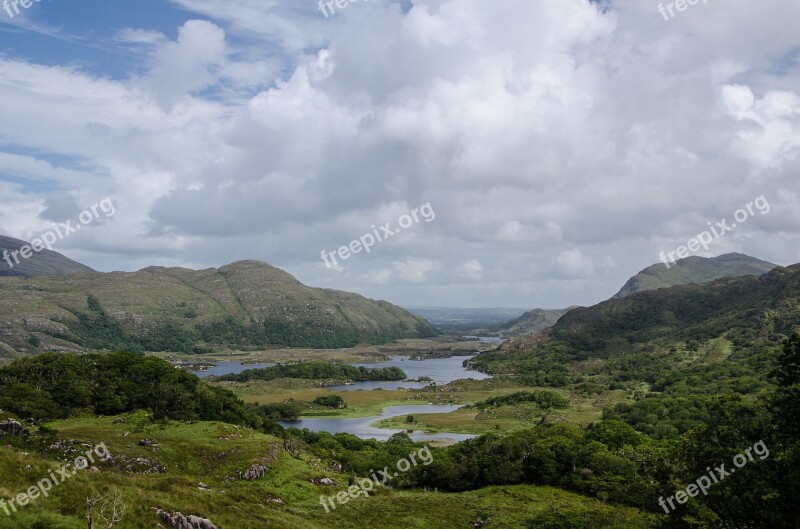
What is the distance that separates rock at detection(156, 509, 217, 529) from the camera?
3075cm

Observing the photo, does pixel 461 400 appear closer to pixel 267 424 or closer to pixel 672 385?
pixel 672 385

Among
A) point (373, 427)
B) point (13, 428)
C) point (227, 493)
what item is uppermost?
point (13, 428)

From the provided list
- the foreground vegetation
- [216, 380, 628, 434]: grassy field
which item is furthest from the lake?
the foreground vegetation

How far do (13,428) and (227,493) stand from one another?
25592 mm

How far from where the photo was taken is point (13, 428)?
2115 inches

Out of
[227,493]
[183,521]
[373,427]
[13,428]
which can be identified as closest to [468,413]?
[373,427]

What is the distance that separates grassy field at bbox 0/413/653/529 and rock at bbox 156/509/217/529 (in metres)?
0.61

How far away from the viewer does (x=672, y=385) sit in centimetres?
17488

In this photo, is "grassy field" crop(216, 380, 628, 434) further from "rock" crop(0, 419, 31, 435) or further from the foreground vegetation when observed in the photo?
"rock" crop(0, 419, 31, 435)

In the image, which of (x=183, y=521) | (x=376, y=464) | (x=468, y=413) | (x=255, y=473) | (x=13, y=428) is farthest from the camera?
(x=468, y=413)

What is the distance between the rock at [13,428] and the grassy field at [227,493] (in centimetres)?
334

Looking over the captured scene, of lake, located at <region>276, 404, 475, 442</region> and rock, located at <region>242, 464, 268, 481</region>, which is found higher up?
rock, located at <region>242, 464, 268, 481</region>

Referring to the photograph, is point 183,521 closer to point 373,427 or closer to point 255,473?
point 255,473

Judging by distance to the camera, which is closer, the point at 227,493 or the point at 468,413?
the point at 227,493
